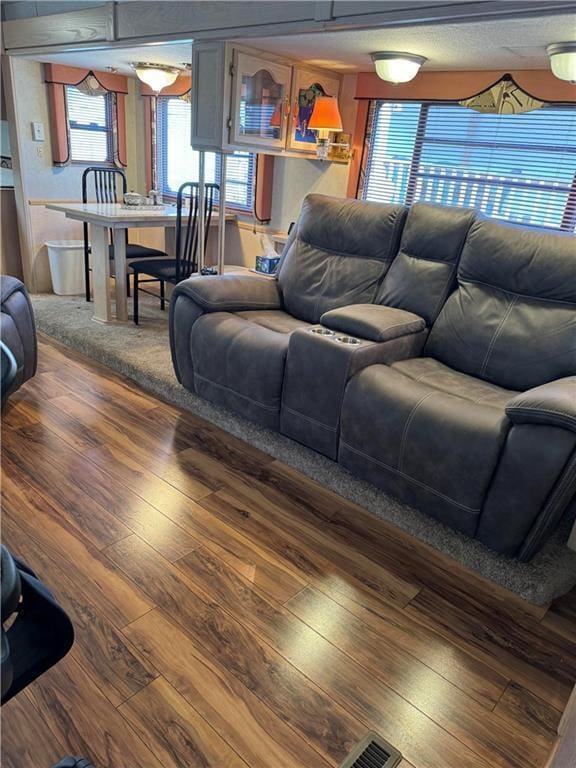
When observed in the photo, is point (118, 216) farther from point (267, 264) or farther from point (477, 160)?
point (477, 160)

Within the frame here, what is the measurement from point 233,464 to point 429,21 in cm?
196

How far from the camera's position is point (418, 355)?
102 inches

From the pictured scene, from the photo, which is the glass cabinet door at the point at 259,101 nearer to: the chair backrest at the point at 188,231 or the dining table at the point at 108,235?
the chair backrest at the point at 188,231

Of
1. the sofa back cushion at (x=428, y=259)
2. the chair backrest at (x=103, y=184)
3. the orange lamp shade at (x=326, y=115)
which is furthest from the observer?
the chair backrest at (x=103, y=184)

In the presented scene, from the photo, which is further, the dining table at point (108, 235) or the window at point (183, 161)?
the window at point (183, 161)

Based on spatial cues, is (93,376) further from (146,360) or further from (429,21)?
(429,21)

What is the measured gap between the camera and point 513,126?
3012 mm

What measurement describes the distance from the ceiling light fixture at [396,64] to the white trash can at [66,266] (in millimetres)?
2788

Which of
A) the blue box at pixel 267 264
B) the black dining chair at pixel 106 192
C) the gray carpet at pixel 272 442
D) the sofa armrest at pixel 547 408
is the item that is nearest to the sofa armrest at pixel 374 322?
the gray carpet at pixel 272 442

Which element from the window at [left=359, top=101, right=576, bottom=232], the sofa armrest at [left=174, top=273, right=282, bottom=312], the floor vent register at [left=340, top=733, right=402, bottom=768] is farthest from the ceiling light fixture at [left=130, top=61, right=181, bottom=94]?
the floor vent register at [left=340, top=733, right=402, bottom=768]

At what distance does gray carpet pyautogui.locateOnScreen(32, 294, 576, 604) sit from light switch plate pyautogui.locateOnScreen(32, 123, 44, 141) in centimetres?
127

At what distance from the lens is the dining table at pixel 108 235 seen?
357cm

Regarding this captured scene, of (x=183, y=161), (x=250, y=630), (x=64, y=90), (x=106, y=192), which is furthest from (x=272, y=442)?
(x=64, y=90)

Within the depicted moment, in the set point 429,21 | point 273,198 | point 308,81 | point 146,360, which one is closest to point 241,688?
point 146,360
